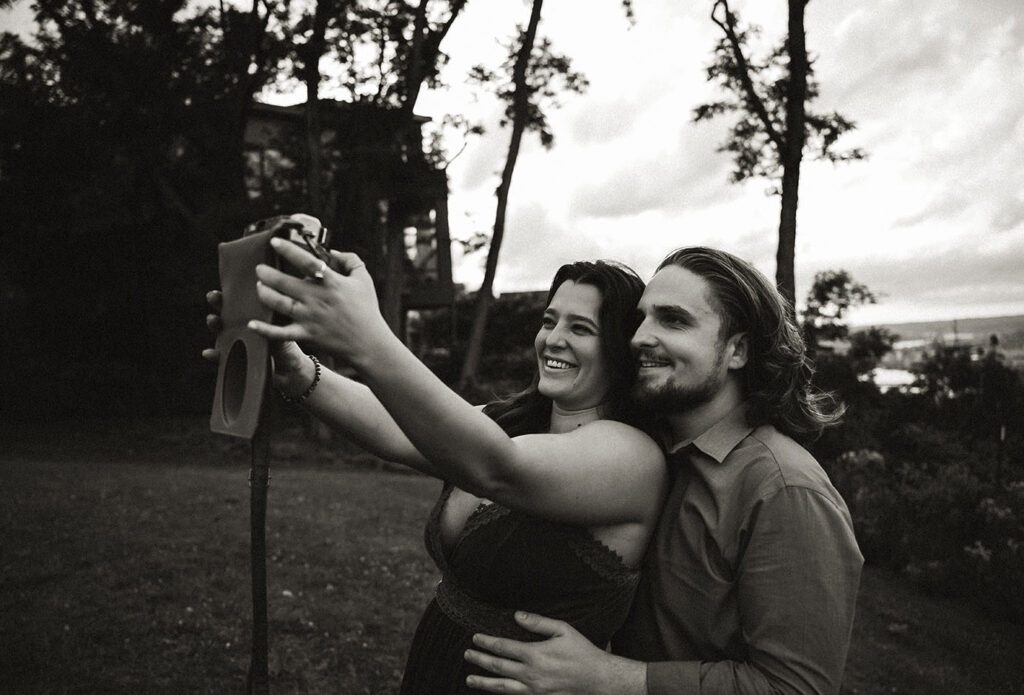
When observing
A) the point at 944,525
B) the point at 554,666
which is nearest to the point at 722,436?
the point at 554,666

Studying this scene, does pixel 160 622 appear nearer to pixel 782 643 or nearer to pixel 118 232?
pixel 782 643

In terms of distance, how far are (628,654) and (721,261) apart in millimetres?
1212

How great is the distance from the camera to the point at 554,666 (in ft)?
6.50

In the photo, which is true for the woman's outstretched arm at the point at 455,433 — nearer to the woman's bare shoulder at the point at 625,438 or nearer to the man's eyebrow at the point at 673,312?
the woman's bare shoulder at the point at 625,438

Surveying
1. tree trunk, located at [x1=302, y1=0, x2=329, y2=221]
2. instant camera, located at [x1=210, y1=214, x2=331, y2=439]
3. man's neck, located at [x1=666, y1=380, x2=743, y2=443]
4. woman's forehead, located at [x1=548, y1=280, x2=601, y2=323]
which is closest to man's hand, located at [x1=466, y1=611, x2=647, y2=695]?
man's neck, located at [x1=666, y1=380, x2=743, y2=443]

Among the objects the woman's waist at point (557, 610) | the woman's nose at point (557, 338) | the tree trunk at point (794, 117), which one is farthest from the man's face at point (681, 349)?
the tree trunk at point (794, 117)

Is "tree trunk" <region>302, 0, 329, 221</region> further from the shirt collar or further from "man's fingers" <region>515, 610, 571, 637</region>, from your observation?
"man's fingers" <region>515, 610, 571, 637</region>

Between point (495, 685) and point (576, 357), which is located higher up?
point (576, 357)

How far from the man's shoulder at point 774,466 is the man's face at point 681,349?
7.6 inches

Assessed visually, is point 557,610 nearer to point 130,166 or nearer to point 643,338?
point 643,338

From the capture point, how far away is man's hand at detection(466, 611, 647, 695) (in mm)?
1965

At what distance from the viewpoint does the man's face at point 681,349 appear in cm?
218

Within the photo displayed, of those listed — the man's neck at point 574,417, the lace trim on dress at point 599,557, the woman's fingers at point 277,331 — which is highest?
the woman's fingers at point 277,331

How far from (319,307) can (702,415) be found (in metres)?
1.34
